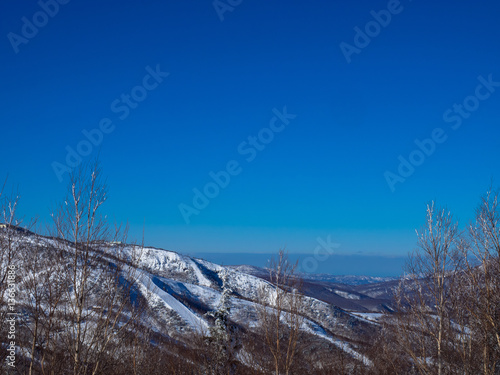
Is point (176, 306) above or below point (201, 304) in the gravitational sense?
below

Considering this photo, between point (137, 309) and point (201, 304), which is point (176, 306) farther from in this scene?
point (137, 309)

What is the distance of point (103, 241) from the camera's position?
1080cm

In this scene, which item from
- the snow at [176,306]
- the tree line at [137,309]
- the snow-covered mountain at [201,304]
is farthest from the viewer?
the snow at [176,306]

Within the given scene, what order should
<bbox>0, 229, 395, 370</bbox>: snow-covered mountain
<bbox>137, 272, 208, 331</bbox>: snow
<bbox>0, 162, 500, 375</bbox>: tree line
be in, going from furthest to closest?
<bbox>137, 272, 208, 331</bbox>: snow < <bbox>0, 229, 395, 370</bbox>: snow-covered mountain < <bbox>0, 162, 500, 375</bbox>: tree line

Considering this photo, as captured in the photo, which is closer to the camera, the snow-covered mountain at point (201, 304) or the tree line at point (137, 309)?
the tree line at point (137, 309)

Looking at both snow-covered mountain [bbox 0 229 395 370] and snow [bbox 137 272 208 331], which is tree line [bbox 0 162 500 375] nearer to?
snow-covered mountain [bbox 0 229 395 370]

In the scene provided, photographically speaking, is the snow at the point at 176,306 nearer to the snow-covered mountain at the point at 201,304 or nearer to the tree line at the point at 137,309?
the snow-covered mountain at the point at 201,304

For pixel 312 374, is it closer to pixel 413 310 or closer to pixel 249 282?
pixel 413 310

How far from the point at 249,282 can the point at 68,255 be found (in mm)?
116216

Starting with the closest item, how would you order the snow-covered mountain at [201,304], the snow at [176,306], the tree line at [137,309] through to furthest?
1. the tree line at [137,309]
2. the snow-covered mountain at [201,304]
3. the snow at [176,306]

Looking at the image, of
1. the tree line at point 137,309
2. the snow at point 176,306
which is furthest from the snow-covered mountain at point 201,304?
the tree line at point 137,309

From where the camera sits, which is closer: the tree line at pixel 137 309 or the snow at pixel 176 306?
the tree line at pixel 137 309

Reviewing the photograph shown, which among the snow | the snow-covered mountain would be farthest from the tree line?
the snow

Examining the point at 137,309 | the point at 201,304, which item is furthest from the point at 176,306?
the point at 137,309
